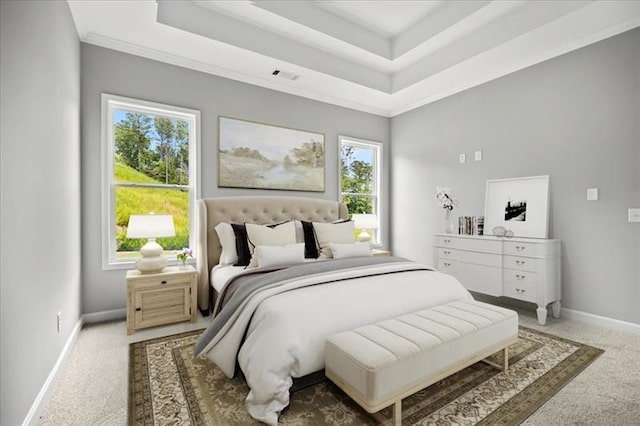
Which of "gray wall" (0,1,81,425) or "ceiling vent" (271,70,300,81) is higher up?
"ceiling vent" (271,70,300,81)

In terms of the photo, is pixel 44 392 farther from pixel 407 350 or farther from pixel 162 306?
pixel 407 350

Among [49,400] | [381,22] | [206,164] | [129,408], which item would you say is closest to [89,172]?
[206,164]

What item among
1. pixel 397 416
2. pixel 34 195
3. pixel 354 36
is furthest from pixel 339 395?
pixel 354 36

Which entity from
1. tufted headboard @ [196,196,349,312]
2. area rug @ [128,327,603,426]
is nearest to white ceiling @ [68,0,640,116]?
tufted headboard @ [196,196,349,312]

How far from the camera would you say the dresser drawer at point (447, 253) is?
12.7 feet

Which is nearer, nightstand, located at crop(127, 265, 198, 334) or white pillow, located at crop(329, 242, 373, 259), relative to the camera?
nightstand, located at crop(127, 265, 198, 334)

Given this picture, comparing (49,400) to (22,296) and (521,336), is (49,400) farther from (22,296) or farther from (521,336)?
(521,336)

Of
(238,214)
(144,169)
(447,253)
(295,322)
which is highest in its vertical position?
(144,169)

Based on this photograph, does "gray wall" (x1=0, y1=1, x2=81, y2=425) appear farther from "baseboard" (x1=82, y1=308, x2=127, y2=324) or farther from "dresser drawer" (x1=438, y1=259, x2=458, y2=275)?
"dresser drawer" (x1=438, y1=259, x2=458, y2=275)

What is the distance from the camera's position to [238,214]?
3.68 m

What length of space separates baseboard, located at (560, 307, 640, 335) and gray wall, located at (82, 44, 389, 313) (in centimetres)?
313

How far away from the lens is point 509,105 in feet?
12.3

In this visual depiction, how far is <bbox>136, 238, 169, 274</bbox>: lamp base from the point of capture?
9.67 feet

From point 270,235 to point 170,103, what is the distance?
6.15 feet
